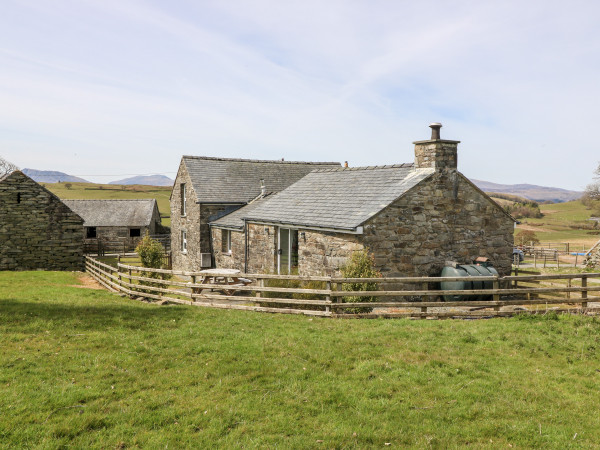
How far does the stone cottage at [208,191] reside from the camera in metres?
28.6

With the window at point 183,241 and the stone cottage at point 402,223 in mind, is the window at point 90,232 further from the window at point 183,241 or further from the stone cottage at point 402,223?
the stone cottage at point 402,223

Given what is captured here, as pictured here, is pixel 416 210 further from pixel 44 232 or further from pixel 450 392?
pixel 44 232

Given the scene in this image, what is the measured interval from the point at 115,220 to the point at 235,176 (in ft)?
73.6

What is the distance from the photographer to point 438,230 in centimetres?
1709

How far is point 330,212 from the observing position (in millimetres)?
18219

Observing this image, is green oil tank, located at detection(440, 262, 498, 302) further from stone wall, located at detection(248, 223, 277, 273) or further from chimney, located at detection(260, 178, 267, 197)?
chimney, located at detection(260, 178, 267, 197)

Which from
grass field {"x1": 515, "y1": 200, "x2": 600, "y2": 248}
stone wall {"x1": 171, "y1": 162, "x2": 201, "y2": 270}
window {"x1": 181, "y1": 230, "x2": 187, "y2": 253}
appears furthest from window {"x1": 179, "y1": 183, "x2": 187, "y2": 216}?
grass field {"x1": 515, "y1": 200, "x2": 600, "y2": 248}

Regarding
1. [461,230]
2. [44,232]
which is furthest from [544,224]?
[44,232]

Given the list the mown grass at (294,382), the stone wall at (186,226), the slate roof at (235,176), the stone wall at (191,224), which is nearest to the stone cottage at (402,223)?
the mown grass at (294,382)

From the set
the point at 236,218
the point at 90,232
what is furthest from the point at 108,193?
the point at 236,218

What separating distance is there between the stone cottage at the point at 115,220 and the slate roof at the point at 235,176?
62.2 ft

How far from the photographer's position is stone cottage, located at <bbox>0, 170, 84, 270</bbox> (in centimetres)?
2659

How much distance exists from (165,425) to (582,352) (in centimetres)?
856

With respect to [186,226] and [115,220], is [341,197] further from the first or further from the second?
[115,220]
